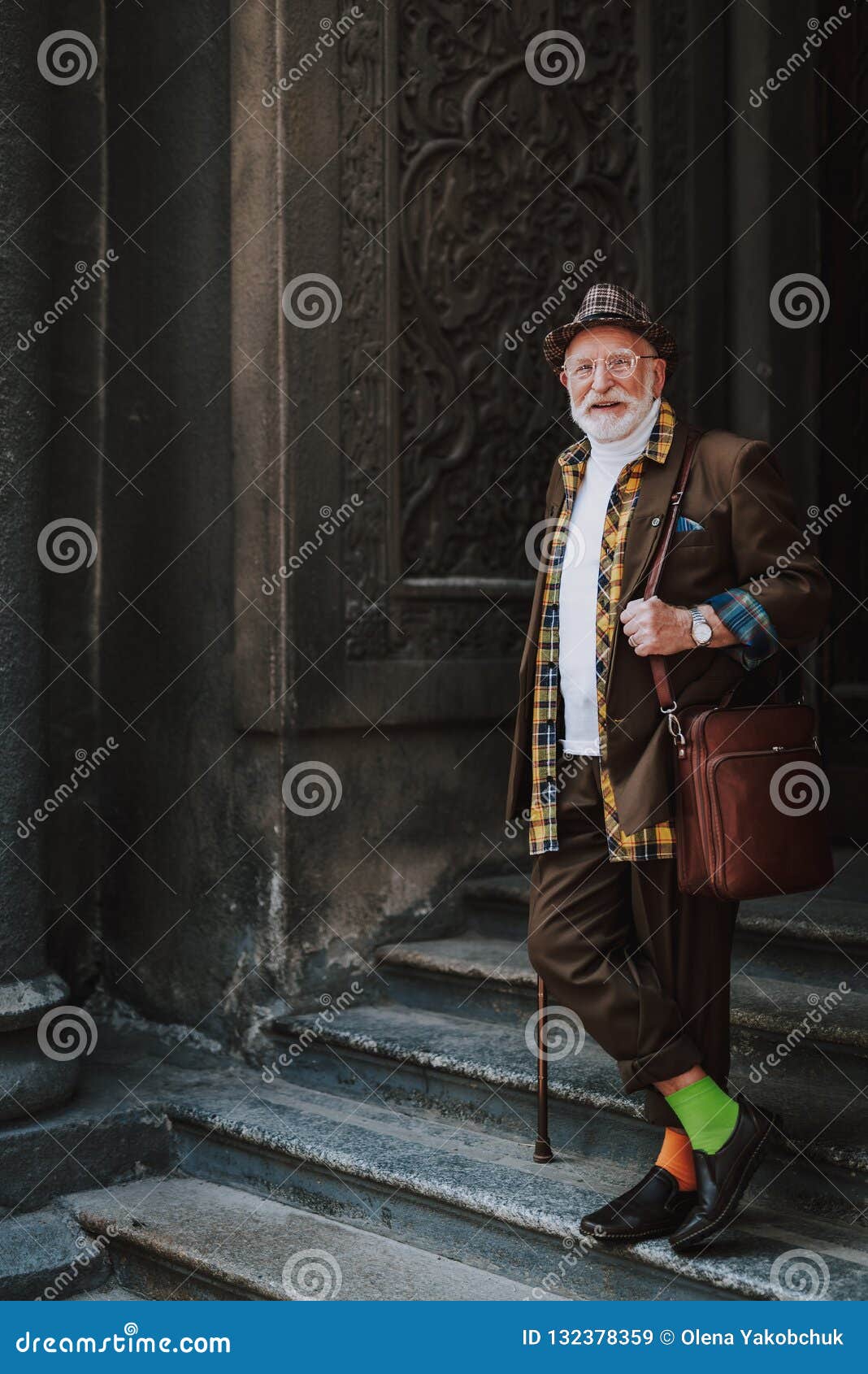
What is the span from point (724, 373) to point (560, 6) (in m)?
1.32

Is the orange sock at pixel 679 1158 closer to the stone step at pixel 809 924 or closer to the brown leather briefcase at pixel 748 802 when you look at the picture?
the brown leather briefcase at pixel 748 802

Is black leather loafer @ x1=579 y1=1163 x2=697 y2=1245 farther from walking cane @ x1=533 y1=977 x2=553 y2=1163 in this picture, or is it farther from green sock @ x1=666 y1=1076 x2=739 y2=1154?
walking cane @ x1=533 y1=977 x2=553 y2=1163

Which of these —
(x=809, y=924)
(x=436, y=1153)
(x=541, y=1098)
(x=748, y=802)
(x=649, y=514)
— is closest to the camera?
(x=748, y=802)

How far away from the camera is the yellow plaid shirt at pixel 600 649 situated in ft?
10.2

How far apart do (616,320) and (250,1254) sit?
7.31 feet

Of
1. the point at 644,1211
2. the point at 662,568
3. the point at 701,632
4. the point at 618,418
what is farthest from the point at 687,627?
the point at 644,1211

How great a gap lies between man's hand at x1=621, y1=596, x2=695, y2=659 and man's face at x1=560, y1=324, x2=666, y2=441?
408 millimetres

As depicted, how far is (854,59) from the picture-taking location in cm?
→ 511

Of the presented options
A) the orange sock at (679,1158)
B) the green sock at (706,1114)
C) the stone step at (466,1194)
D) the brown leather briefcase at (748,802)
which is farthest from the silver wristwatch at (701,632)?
the stone step at (466,1194)

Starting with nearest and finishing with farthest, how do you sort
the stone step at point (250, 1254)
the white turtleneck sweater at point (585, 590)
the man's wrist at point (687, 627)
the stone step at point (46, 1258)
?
the man's wrist at point (687, 627) < the white turtleneck sweater at point (585, 590) < the stone step at point (250, 1254) < the stone step at point (46, 1258)

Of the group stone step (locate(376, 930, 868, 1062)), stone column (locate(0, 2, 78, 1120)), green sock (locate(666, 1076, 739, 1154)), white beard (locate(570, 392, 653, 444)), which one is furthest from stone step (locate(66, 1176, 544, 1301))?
white beard (locate(570, 392, 653, 444))

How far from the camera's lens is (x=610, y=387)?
10.3 ft

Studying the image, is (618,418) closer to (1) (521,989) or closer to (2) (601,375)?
(2) (601,375)

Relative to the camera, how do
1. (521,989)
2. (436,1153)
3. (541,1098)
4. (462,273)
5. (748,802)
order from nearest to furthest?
(748,802) → (541,1098) → (436,1153) → (521,989) → (462,273)
